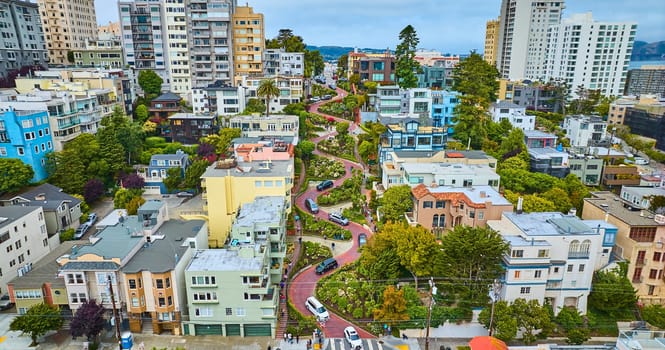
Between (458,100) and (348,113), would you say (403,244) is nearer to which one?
(458,100)

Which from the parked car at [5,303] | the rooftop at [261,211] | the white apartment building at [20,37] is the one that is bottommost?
the parked car at [5,303]

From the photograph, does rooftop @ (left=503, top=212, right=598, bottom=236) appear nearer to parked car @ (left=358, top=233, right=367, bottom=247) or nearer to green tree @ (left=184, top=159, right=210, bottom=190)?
parked car @ (left=358, top=233, right=367, bottom=247)

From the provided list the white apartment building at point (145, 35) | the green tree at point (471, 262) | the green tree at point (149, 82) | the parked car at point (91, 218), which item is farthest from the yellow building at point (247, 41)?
the green tree at point (471, 262)

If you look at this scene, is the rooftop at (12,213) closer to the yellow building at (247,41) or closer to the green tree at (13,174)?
the green tree at (13,174)

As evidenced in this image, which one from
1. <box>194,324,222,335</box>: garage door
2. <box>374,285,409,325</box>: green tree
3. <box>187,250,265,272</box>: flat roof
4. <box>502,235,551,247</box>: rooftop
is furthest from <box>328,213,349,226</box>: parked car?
<box>194,324,222,335</box>: garage door

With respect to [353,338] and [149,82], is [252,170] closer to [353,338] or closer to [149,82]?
[353,338]

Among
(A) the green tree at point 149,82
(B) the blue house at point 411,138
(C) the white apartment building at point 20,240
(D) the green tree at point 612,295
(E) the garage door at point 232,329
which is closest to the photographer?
(E) the garage door at point 232,329

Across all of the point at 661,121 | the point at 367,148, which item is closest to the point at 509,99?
the point at 661,121

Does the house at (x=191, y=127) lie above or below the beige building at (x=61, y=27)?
below
